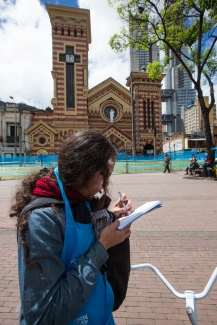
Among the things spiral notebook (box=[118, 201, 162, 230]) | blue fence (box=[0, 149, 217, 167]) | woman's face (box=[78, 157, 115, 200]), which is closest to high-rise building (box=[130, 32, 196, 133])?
blue fence (box=[0, 149, 217, 167])

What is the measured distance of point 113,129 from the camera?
96.7ft

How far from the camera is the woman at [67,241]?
3.06ft

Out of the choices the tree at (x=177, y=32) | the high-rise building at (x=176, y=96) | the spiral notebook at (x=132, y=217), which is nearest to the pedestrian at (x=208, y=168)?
the tree at (x=177, y=32)

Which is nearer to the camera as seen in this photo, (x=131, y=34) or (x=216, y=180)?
(x=216, y=180)

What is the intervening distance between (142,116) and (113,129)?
16.1 ft

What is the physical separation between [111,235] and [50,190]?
381 mm

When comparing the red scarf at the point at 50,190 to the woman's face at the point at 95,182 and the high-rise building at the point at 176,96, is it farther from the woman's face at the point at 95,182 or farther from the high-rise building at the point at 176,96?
the high-rise building at the point at 176,96

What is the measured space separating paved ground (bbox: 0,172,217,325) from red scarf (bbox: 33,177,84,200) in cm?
101

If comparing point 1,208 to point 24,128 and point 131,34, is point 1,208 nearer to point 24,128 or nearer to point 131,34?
point 131,34

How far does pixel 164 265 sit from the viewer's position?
3.33 meters

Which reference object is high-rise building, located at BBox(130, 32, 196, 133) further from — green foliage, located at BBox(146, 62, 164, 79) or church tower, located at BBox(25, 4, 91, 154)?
green foliage, located at BBox(146, 62, 164, 79)

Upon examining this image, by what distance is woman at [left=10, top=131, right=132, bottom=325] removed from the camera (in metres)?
0.93

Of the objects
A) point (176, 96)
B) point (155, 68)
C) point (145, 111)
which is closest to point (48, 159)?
point (155, 68)

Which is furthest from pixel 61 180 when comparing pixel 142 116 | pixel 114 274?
pixel 142 116
